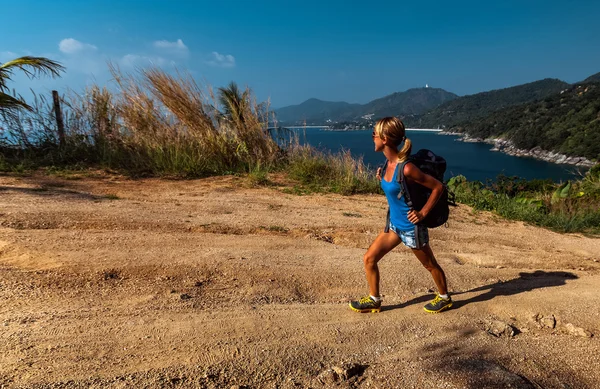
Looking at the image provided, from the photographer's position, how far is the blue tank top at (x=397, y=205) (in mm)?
2707

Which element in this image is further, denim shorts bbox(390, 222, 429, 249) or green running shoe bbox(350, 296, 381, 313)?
green running shoe bbox(350, 296, 381, 313)

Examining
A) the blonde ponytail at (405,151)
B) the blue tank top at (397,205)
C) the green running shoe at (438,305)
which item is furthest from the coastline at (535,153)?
the blonde ponytail at (405,151)

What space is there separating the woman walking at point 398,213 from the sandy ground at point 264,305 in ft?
0.48

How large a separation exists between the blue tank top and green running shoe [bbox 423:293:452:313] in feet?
2.41

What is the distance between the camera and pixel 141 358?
222cm

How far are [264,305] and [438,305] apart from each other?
138cm

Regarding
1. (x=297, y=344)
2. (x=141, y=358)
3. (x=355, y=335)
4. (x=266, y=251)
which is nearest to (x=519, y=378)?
(x=355, y=335)

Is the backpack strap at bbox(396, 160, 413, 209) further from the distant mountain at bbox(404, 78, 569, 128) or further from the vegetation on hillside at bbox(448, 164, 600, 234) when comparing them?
the distant mountain at bbox(404, 78, 569, 128)

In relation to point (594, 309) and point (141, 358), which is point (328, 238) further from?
point (141, 358)

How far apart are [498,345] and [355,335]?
3.16ft

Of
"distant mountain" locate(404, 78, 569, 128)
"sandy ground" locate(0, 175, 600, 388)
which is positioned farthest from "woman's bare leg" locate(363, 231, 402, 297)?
"distant mountain" locate(404, 78, 569, 128)

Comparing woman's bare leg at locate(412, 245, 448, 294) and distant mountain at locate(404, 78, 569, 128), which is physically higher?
distant mountain at locate(404, 78, 569, 128)

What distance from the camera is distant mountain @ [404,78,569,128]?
73.5 m

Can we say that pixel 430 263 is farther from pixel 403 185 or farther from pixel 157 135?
pixel 157 135
